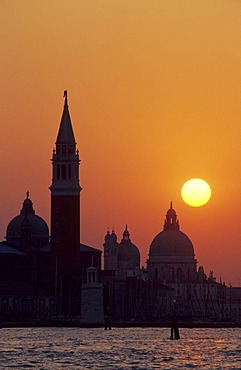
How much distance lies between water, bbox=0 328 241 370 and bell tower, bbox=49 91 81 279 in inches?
1826

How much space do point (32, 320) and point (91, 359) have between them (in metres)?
76.2

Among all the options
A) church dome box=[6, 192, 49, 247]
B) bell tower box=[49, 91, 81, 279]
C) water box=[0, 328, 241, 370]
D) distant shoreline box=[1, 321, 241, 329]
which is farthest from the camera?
church dome box=[6, 192, 49, 247]

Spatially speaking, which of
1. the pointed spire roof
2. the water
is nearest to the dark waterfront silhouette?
the pointed spire roof

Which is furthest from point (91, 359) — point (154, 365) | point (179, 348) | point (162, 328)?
point (162, 328)

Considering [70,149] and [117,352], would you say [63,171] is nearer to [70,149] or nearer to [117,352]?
[70,149]

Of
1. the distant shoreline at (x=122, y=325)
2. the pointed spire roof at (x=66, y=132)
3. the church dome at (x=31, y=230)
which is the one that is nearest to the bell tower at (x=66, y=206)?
the pointed spire roof at (x=66, y=132)

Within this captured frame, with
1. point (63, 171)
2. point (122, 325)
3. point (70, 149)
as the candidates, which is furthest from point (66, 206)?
point (122, 325)

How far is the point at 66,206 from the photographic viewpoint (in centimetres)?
16238

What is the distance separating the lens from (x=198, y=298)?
197750mm

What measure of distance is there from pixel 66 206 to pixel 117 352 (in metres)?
74.0

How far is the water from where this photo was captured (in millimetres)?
76500

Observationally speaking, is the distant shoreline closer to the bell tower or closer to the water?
the bell tower

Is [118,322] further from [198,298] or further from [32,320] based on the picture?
[198,298]

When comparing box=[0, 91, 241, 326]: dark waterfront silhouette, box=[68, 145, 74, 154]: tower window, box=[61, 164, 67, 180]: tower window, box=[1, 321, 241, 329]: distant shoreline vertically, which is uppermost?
box=[68, 145, 74, 154]: tower window
